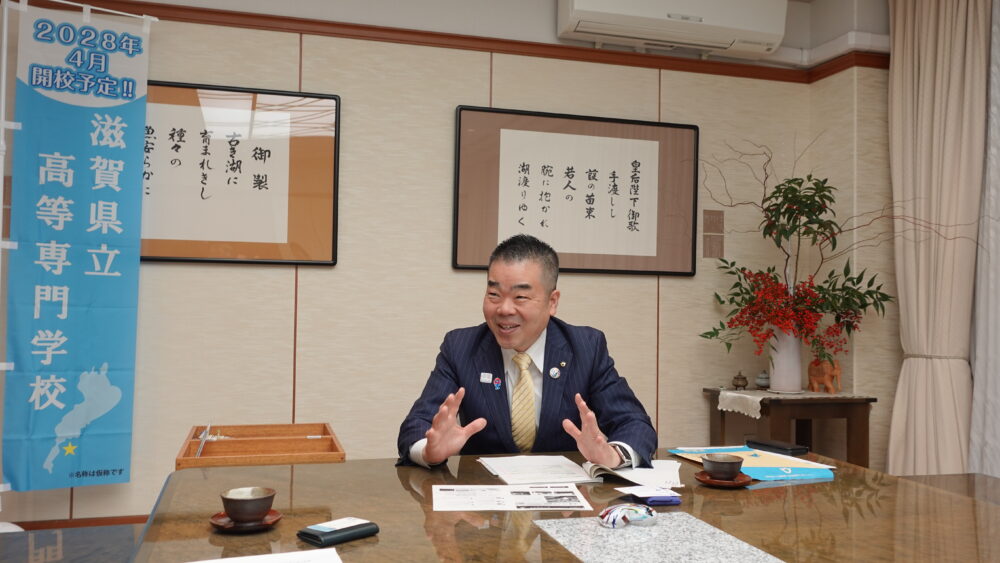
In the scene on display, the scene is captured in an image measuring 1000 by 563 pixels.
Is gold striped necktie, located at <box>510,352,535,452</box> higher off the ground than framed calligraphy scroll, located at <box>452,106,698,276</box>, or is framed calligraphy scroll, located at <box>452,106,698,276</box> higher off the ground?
framed calligraphy scroll, located at <box>452,106,698,276</box>

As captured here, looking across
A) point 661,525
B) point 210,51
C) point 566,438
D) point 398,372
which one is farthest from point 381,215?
point 661,525

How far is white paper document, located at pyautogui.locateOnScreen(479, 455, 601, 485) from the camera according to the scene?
1.75m

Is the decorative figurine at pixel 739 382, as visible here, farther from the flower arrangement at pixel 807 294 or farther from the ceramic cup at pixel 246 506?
the ceramic cup at pixel 246 506

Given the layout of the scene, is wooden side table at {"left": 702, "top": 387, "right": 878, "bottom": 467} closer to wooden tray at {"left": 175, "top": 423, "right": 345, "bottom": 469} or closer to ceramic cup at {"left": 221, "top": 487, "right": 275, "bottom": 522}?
wooden tray at {"left": 175, "top": 423, "right": 345, "bottom": 469}

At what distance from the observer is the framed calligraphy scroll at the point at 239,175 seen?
336cm

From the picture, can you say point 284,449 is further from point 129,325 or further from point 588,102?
point 588,102

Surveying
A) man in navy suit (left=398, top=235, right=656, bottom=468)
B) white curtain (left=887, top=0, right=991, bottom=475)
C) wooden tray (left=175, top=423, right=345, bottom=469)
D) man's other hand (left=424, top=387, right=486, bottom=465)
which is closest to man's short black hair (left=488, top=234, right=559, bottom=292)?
man in navy suit (left=398, top=235, right=656, bottom=468)

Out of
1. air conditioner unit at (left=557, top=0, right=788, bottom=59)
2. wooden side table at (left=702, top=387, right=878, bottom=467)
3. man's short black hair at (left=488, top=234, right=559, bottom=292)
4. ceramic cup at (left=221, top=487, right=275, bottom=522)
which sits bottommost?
wooden side table at (left=702, top=387, right=878, bottom=467)

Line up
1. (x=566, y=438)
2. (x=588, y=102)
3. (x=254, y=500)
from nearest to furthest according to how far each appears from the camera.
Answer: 1. (x=254, y=500)
2. (x=566, y=438)
3. (x=588, y=102)

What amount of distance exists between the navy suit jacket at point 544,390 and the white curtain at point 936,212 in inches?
80.5

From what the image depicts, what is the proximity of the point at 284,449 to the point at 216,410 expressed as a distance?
3.59ft

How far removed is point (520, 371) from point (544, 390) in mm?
93

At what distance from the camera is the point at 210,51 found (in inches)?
136

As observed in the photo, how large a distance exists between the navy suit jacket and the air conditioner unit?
196cm
